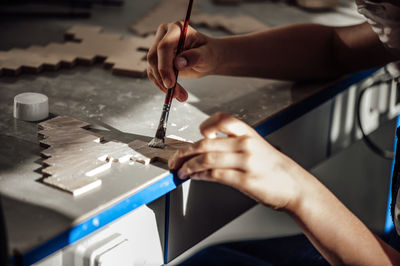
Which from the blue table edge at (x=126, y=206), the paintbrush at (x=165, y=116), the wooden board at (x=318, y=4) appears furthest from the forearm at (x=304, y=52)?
the wooden board at (x=318, y=4)

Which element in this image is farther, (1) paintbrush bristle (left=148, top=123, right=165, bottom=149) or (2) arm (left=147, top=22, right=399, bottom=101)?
(2) arm (left=147, top=22, right=399, bottom=101)

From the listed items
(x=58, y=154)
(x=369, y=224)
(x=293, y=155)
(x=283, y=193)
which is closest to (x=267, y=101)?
(x=293, y=155)

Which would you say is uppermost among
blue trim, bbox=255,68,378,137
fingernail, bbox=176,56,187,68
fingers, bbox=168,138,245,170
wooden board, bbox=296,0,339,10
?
fingernail, bbox=176,56,187,68

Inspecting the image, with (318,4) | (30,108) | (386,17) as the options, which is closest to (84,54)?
(30,108)

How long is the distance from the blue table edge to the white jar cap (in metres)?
0.35

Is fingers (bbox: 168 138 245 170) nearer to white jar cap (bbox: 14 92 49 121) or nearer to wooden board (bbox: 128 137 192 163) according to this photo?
wooden board (bbox: 128 137 192 163)

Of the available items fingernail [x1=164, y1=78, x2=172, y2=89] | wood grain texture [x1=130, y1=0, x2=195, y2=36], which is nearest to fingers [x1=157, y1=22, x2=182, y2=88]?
fingernail [x1=164, y1=78, x2=172, y2=89]

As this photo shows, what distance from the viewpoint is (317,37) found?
4.91ft

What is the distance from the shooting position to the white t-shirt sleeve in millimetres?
1120

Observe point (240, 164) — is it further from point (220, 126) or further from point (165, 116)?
point (165, 116)

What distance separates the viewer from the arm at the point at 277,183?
0.97m

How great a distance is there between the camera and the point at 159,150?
1092 millimetres

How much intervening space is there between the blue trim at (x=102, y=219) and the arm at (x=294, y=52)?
1.32 feet

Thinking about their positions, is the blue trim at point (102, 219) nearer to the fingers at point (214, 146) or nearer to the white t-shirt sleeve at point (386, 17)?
the fingers at point (214, 146)
